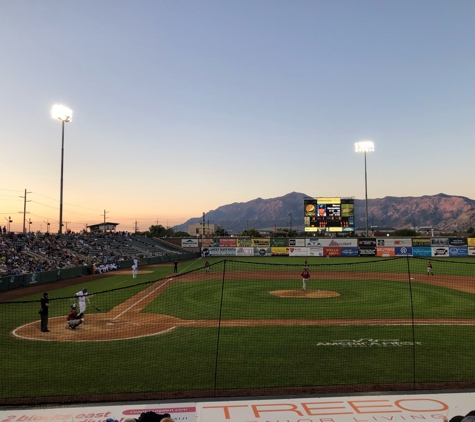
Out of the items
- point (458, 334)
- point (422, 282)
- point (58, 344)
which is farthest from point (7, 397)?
point (422, 282)

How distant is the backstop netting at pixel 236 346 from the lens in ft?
29.4

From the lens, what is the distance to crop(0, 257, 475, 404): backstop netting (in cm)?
896

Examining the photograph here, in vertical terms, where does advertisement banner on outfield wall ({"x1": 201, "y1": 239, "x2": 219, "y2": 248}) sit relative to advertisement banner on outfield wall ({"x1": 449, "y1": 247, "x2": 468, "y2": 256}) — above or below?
above

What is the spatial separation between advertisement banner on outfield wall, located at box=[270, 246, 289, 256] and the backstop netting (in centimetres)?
3876

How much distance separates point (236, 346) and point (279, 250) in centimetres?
5067

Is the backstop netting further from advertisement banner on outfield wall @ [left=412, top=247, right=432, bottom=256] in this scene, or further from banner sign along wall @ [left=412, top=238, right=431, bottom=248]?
advertisement banner on outfield wall @ [left=412, top=247, right=432, bottom=256]

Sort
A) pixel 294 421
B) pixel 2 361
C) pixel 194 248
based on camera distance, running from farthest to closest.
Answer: pixel 194 248 < pixel 2 361 < pixel 294 421

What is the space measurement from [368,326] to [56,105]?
44.9 m

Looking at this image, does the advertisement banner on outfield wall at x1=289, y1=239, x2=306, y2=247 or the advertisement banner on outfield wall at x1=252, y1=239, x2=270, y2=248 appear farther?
the advertisement banner on outfield wall at x1=252, y1=239, x2=270, y2=248

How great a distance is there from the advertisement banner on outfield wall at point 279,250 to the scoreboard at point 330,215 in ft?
22.4

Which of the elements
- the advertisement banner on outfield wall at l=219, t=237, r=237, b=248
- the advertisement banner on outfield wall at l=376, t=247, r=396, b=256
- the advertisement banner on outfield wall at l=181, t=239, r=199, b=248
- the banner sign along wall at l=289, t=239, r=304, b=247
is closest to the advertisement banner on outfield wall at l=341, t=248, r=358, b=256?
the advertisement banner on outfield wall at l=376, t=247, r=396, b=256

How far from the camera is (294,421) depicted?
703 cm

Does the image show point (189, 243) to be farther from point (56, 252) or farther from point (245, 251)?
point (56, 252)

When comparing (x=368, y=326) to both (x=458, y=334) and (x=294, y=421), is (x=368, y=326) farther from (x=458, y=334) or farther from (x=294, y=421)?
(x=294, y=421)
